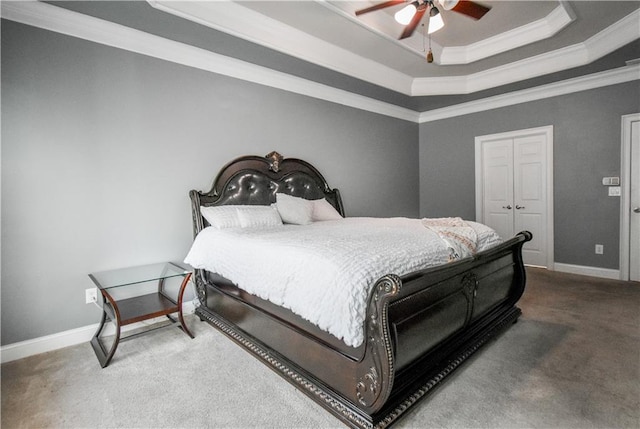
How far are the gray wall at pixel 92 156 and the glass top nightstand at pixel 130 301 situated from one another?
8.6 inches

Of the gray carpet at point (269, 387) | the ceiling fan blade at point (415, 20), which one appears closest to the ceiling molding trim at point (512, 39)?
the ceiling fan blade at point (415, 20)

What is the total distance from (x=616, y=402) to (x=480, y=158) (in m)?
4.19

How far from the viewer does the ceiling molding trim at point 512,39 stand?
3.24m

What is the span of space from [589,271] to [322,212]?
3745 millimetres

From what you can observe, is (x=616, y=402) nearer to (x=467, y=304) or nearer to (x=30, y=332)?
(x=467, y=304)

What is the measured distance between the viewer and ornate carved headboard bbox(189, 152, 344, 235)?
3.26m

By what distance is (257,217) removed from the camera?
3.12 m

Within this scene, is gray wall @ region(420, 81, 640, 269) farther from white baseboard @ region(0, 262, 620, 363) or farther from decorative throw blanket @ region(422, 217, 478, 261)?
white baseboard @ region(0, 262, 620, 363)

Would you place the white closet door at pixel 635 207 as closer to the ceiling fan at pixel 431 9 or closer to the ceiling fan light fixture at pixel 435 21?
the ceiling fan at pixel 431 9

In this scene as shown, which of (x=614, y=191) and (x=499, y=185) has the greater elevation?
(x=499, y=185)

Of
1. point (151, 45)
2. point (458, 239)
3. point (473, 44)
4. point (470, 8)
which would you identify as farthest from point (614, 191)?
point (151, 45)

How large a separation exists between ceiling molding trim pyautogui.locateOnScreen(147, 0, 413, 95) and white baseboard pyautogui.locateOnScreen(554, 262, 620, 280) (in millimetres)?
3592

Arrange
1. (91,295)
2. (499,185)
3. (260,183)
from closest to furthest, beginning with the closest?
(91,295) < (260,183) < (499,185)

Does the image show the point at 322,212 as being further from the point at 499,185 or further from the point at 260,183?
the point at 499,185
